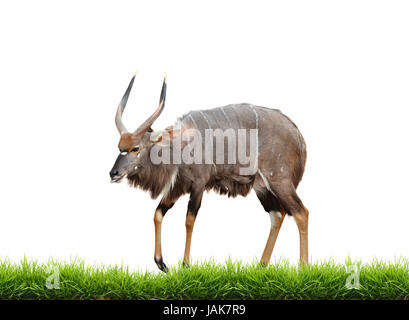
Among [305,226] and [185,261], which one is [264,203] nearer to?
[305,226]

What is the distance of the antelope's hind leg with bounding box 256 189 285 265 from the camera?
21.3 ft

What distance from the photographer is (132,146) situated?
238 inches

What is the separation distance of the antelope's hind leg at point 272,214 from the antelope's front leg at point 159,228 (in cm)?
88

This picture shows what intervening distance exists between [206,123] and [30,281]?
2.02 metres

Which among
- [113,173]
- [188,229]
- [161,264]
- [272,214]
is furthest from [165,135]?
[272,214]

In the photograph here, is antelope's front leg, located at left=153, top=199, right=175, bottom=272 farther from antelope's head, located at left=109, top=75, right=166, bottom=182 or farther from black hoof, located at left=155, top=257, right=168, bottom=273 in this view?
antelope's head, located at left=109, top=75, right=166, bottom=182

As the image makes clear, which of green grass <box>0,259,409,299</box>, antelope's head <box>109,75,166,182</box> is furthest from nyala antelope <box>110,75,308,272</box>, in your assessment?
green grass <box>0,259,409,299</box>

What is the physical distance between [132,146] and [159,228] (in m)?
0.75

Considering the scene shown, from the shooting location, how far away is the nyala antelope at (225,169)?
6.09 meters

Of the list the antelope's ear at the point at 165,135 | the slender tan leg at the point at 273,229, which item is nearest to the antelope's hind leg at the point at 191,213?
the antelope's ear at the point at 165,135

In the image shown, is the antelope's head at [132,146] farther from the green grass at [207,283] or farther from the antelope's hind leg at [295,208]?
the antelope's hind leg at [295,208]

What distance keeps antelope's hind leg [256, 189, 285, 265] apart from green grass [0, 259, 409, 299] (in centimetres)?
71

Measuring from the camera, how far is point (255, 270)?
5.73 meters
